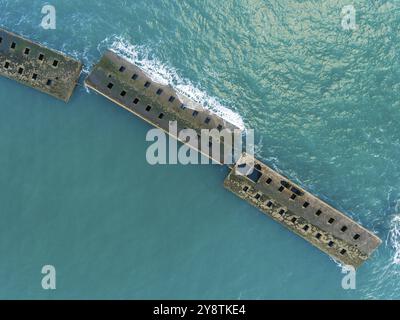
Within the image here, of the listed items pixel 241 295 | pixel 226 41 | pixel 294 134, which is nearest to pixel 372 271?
→ pixel 241 295

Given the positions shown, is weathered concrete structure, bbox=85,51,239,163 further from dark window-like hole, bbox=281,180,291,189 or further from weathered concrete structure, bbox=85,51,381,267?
dark window-like hole, bbox=281,180,291,189

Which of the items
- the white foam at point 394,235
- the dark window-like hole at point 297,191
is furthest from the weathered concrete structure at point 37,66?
the white foam at point 394,235

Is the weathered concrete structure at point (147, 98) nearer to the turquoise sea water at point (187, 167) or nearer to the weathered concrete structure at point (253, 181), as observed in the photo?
the weathered concrete structure at point (253, 181)

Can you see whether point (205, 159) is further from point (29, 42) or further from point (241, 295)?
point (29, 42)

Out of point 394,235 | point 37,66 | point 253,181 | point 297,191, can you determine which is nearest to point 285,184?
point 297,191

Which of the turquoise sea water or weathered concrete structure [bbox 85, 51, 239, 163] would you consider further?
the turquoise sea water

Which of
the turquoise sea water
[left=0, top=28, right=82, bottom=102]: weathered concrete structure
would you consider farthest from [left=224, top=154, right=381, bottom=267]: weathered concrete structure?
[left=0, top=28, right=82, bottom=102]: weathered concrete structure
